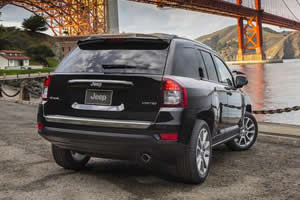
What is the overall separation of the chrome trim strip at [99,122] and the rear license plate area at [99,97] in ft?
0.59

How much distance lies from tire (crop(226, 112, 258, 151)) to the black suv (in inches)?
74.3

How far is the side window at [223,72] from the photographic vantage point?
5.32m

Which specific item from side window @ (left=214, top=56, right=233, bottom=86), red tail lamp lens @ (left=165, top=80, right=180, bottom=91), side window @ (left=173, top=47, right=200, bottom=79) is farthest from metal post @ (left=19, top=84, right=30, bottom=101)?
red tail lamp lens @ (left=165, top=80, right=180, bottom=91)

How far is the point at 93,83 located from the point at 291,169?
292 centimetres

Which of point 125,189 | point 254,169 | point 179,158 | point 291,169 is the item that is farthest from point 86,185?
point 291,169

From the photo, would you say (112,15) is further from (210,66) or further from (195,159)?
(195,159)

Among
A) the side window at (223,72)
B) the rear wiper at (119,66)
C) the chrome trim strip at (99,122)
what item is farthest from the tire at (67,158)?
the side window at (223,72)

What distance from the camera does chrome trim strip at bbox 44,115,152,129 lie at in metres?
3.63

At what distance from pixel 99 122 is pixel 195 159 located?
1.09 meters

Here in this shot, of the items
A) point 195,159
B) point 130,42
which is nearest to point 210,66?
point 130,42

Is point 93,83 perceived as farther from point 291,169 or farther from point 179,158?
point 291,169

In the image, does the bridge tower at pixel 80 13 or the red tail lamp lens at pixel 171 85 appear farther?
the bridge tower at pixel 80 13

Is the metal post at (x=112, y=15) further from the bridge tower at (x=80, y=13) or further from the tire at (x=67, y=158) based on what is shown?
the tire at (x=67, y=158)

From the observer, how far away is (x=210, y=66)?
5.00 m
